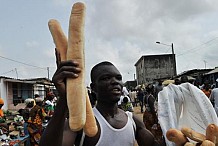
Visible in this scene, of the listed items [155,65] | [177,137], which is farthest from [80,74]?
[155,65]

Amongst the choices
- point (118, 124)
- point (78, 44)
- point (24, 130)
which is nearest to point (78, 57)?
point (78, 44)

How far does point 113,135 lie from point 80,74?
0.79 m

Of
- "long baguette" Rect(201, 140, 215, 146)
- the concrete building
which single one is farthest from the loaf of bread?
the concrete building

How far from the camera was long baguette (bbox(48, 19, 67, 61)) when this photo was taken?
1.15 metres

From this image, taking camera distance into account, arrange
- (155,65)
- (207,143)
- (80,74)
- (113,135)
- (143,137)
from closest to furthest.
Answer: (80,74), (207,143), (113,135), (143,137), (155,65)

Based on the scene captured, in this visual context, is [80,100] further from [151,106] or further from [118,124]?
[151,106]

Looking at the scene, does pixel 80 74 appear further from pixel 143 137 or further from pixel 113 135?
pixel 143 137

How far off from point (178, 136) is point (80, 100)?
0.51 m

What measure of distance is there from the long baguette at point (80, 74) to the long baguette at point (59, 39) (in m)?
0.08

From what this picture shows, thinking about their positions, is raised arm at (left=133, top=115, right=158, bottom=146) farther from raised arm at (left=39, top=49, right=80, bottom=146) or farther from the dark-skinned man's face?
raised arm at (left=39, top=49, right=80, bottom=146)

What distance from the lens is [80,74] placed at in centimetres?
107

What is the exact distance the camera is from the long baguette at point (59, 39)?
1.15 m

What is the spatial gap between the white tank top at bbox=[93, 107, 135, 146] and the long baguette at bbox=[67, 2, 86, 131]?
0.75 metres

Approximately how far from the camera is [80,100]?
Result: 1.01 metres
